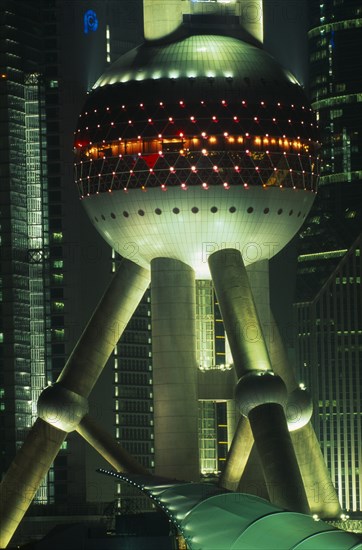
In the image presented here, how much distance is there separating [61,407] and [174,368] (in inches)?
327

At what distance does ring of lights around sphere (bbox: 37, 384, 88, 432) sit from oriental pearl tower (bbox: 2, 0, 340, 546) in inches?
5.1

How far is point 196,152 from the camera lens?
6481 inches

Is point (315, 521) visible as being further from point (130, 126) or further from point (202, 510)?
point (130, 126)

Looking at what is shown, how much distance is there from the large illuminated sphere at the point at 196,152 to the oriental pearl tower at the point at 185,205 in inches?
3.6

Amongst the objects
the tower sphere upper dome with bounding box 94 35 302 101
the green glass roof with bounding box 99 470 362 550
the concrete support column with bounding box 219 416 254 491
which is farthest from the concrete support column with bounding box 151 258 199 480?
the green glass roof with bounding box 99 470 362 550

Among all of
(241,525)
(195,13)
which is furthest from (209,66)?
(241,525)

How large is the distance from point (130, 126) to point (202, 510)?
150 feet

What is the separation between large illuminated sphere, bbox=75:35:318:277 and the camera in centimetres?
16412

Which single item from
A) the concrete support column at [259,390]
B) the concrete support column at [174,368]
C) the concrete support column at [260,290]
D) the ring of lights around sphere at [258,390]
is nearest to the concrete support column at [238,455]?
the concrete support column at [174,368]

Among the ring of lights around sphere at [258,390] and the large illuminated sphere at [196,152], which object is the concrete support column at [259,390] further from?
the large illuminated sphere at [196,152]

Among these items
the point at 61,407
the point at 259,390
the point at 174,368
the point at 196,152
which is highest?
the point at 196,152

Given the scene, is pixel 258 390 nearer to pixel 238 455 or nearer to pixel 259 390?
pixel 259 390

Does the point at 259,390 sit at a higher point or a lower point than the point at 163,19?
lower

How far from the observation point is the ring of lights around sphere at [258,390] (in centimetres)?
15750
